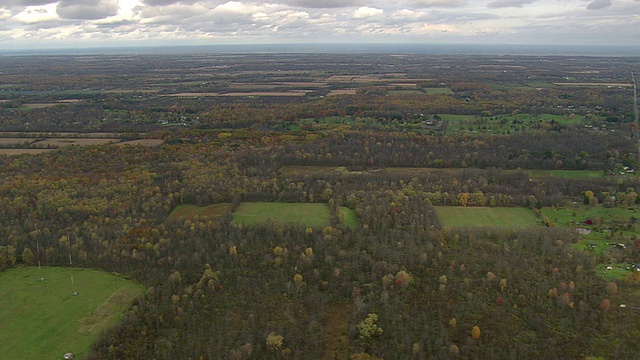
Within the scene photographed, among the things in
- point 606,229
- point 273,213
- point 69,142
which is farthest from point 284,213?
point 69,142

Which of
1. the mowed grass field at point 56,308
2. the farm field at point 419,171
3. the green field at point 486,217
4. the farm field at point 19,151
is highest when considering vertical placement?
the farm field at point 419,171

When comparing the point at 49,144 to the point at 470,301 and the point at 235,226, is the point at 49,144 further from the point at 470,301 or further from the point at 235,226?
the point at 470,301

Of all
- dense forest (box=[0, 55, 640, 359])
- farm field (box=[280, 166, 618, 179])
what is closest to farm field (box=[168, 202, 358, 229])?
dense forest (box=[0, 55, 640, 359])

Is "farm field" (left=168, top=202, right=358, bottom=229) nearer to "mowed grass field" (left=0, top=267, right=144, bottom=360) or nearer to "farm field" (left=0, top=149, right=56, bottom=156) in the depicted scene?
"mowed grass field" (left=0, top=267, right=144, bottom=360)

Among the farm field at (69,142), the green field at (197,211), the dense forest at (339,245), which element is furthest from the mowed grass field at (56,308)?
the farm field at (69,142)

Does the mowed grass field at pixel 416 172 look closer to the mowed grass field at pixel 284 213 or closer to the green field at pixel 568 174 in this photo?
the green field at pixel 568 174

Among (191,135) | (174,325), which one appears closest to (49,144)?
(191,135)
